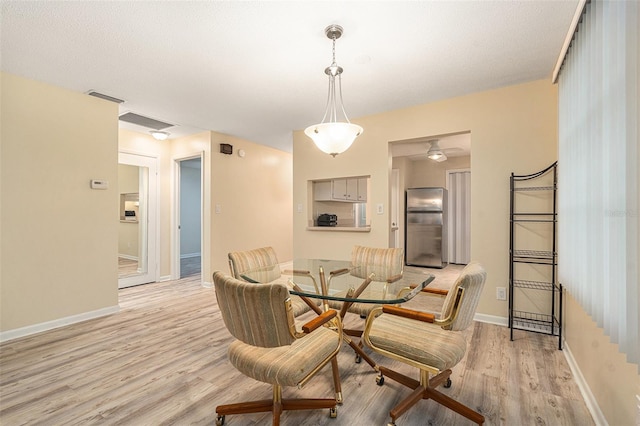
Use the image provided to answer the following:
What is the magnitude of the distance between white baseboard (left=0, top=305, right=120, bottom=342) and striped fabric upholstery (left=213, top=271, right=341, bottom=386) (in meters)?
2.66

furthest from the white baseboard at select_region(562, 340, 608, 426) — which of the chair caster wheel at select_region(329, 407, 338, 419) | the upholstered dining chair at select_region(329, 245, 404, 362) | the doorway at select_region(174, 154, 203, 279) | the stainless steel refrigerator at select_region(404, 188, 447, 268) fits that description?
the doorway at select_region(174, 154, 203, 279)

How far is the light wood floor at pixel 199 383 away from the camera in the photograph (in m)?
1.65

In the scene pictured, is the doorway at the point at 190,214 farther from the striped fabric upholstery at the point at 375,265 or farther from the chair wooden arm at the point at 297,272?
the striped fabric upholstery at the point at 375,265

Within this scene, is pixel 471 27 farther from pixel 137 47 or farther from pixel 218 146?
pixel 218 146

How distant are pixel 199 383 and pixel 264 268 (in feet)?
3.19

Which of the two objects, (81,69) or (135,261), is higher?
(81,69)

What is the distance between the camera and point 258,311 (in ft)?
4.23

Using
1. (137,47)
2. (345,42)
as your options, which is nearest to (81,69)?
(137,47)

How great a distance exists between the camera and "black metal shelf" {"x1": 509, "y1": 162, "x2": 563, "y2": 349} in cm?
271

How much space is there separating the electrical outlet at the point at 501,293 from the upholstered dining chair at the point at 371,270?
4.07ft

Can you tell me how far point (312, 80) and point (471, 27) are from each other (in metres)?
1.39

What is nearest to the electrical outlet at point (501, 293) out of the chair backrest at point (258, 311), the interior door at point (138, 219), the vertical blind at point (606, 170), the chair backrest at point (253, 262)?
the vertical blind at point (606, 170)

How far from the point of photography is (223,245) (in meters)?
4.74

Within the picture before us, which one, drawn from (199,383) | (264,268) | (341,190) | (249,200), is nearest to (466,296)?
(264,268)
